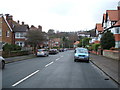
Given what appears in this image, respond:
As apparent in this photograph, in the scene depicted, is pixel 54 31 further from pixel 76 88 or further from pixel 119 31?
pixel 76 88

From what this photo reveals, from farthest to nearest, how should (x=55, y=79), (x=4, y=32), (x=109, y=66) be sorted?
(x=4, y=32), (x=109, y=66), (x=55, y=79)

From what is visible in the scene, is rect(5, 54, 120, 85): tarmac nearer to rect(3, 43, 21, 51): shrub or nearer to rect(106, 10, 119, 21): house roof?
rect(3, 43, 21, 51): shrub

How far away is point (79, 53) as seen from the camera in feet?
76.5

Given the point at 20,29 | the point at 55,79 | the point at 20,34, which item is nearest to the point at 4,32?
the point at 20,34

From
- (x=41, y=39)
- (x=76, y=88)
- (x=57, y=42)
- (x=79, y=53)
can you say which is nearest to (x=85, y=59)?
Answer: (x=79, y=53)

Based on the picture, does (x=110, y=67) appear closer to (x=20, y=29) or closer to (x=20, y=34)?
(x=20, y=34)

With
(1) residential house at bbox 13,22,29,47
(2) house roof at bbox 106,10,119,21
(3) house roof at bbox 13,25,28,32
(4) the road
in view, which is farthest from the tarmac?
(3) house roof at bbox 13,25,28,32

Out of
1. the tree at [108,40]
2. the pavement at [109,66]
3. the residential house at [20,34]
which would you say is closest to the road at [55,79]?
the pavement at [109,66]

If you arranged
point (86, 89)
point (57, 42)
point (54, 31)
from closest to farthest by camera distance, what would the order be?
1. point (86, 89)
2. point (57, 42)
3. point (54, 31)

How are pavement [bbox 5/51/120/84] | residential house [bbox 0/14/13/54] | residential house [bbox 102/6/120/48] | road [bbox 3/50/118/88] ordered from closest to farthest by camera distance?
road [bbox 3/50/118/88] → pavement [bbox 5/51/120/84] → residential house [bbox 102/6/120/48] → residential house [bbox 0/14/13/54]

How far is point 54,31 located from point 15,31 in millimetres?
107557

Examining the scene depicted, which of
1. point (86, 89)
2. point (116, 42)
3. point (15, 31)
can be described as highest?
point (15, 31)

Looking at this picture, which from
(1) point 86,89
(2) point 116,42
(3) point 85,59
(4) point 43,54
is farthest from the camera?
(2) point 116,42

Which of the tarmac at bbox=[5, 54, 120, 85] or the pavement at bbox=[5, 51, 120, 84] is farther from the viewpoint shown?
the pavement at bbox=[5, 51, 120, 84]
